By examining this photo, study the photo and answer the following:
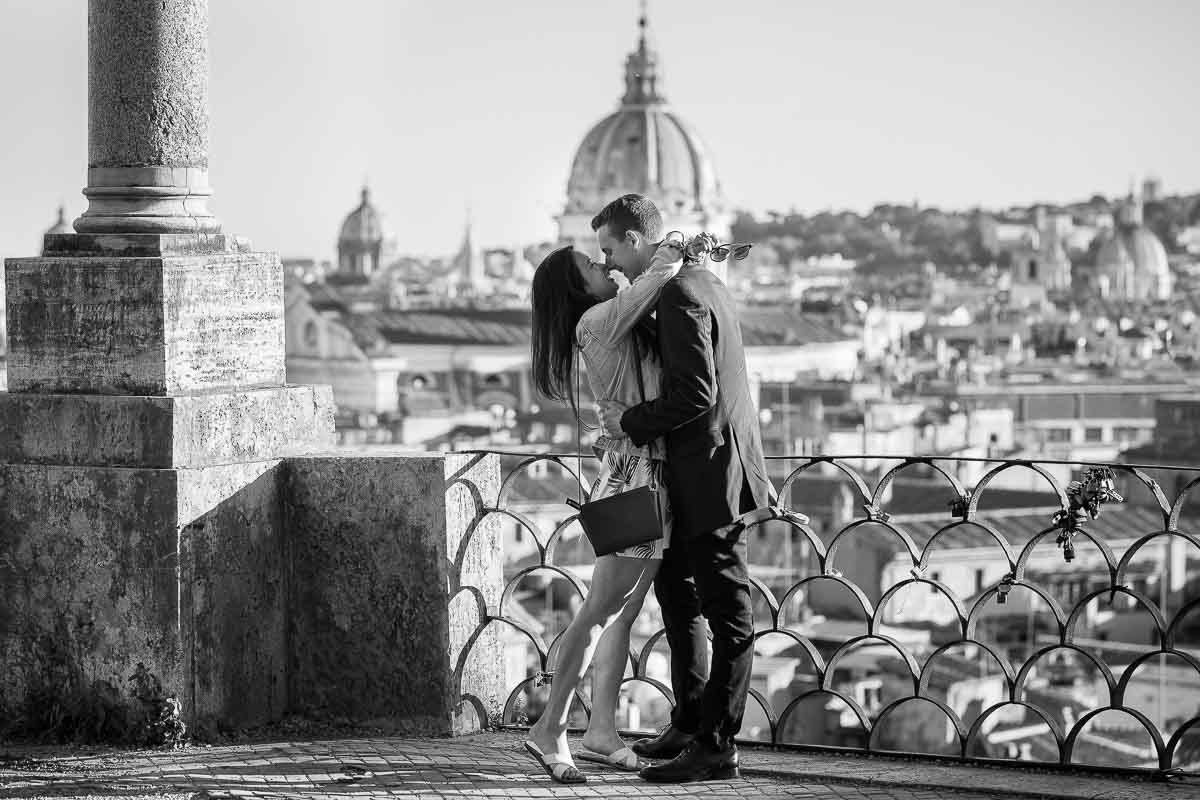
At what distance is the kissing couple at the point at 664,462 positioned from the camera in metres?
4.30

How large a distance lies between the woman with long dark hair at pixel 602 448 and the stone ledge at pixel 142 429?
62 centimetres

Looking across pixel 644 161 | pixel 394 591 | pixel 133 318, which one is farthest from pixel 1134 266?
pixel 133 318

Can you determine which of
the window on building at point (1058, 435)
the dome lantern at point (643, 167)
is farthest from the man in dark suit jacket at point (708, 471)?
the dome lantern at point (643, 167)

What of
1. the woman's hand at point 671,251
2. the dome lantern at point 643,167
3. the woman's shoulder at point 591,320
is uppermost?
the dome lantern at point 643,167

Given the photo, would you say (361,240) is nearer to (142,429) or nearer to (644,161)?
(644,161)

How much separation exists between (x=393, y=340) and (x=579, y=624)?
81989mm

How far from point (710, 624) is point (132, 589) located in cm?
107

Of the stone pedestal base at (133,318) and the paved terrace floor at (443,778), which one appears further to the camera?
the stone pedestal base at (133,318)

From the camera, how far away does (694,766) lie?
4391 mm

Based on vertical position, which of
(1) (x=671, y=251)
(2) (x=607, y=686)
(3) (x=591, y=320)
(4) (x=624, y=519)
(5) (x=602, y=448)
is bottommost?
(2) (x=607, y=686)

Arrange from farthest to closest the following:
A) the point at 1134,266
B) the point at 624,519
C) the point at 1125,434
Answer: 1. the point at 1134,266
2. the point at 1125,434
3. the point at 624,519

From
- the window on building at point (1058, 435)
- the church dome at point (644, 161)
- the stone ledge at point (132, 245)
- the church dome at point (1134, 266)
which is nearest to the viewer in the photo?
the stone ledge at point (132, 245)

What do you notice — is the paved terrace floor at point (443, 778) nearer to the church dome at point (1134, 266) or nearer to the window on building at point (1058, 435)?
the window on building at point (1058, 435)

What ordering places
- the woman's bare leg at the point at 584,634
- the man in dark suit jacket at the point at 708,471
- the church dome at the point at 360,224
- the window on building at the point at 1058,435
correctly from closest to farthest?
the man in dark suit jacket at the point at 708,471, the woman's bare leg at the point at 584,634, the window on building at the point at 1058,435, the church dome at the point at 360,224
